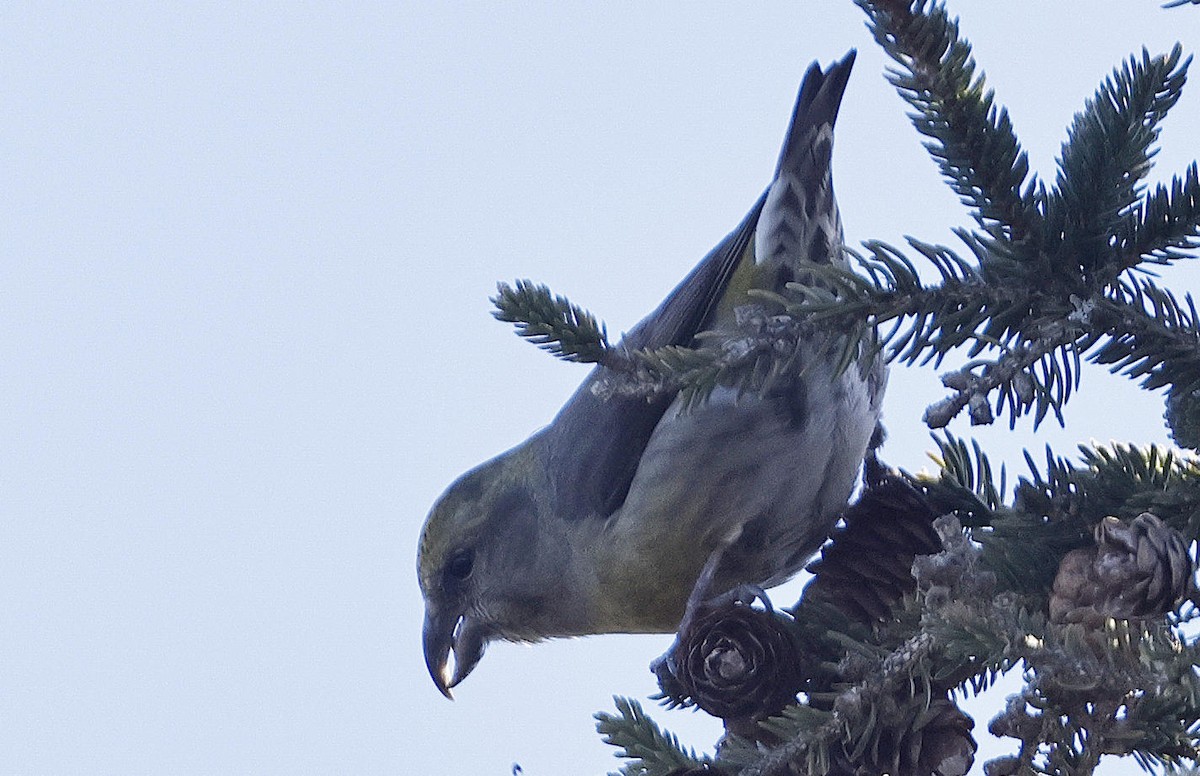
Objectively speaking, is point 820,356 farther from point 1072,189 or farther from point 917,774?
point 917,774

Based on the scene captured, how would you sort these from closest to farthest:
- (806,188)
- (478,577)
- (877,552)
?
(877,552), (806,188), (478,577)

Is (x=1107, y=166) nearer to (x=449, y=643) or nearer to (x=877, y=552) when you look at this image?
(x=877, y=552)

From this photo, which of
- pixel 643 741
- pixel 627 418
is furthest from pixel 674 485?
pixel 643 741

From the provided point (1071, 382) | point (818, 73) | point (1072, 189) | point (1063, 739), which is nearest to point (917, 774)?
point (1063, 739)

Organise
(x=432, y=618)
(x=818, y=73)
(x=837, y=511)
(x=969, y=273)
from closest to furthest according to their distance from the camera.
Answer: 1. (x=969, y=273)
2. (x=837, y=511)
3. (x=818, y=73)
4. (x=432, y=618)

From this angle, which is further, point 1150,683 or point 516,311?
point 516,311

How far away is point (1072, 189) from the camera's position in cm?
168

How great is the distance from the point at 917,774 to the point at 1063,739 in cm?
21

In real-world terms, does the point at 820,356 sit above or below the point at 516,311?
below

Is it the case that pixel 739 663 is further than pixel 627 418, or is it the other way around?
pixel 627 418

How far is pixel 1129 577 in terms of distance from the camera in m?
1.46

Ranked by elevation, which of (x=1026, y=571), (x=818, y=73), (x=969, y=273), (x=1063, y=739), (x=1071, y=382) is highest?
(x=818, y=73)

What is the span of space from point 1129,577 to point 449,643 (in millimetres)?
2206

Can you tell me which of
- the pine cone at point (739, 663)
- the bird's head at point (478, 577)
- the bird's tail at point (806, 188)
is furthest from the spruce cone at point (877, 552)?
the bird's head at point (478, 577)
